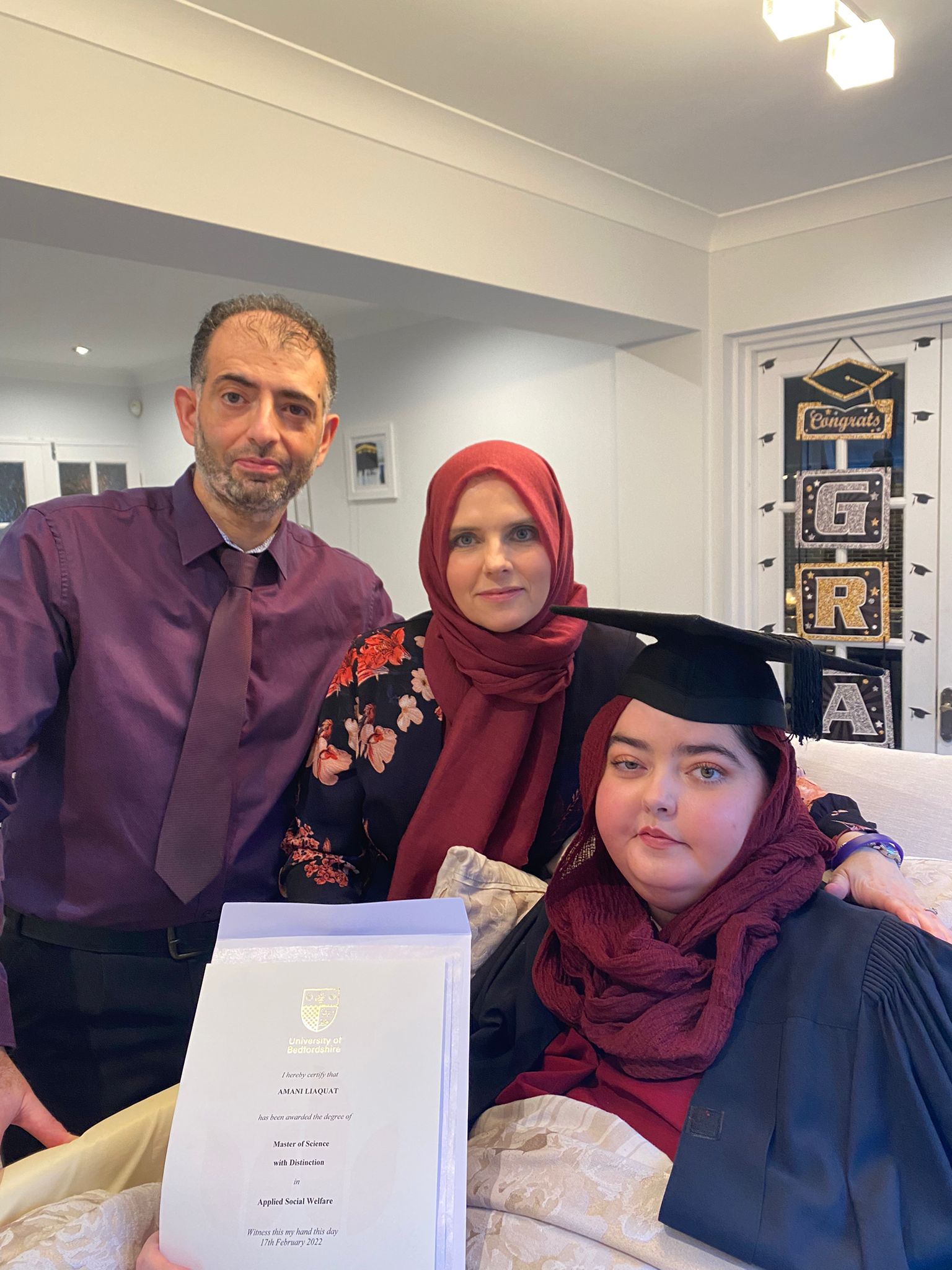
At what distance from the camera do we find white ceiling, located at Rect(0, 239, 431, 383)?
4.04 metres

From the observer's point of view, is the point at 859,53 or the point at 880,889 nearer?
the point at 880,889

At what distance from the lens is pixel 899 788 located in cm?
160

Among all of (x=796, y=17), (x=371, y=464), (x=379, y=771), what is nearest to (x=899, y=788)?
(x=379, y=771)

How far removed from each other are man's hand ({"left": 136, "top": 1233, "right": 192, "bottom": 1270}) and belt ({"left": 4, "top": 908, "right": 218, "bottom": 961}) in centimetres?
67

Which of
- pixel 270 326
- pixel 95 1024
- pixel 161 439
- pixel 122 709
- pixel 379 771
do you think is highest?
pixel 161 439

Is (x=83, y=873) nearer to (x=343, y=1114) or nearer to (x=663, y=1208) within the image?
(x=343, y=1114)

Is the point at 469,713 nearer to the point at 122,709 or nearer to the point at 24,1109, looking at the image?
the point at 122,709

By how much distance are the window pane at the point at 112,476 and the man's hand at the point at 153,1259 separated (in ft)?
21.2

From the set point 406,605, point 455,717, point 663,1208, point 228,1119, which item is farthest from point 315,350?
point 406,605

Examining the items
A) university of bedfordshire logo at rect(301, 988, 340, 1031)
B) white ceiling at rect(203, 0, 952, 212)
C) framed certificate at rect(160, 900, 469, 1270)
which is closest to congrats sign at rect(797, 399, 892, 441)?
white ceiling at rect(203, 0, 952, 212)

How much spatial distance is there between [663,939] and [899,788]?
0.65 m

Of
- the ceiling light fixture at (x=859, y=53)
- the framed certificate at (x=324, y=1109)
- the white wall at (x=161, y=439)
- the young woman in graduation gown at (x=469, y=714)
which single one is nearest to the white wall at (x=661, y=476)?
the ceiling light fixture at (x=859, y=53)

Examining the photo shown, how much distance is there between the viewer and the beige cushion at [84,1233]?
94 cm

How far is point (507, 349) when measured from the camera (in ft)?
14.4
